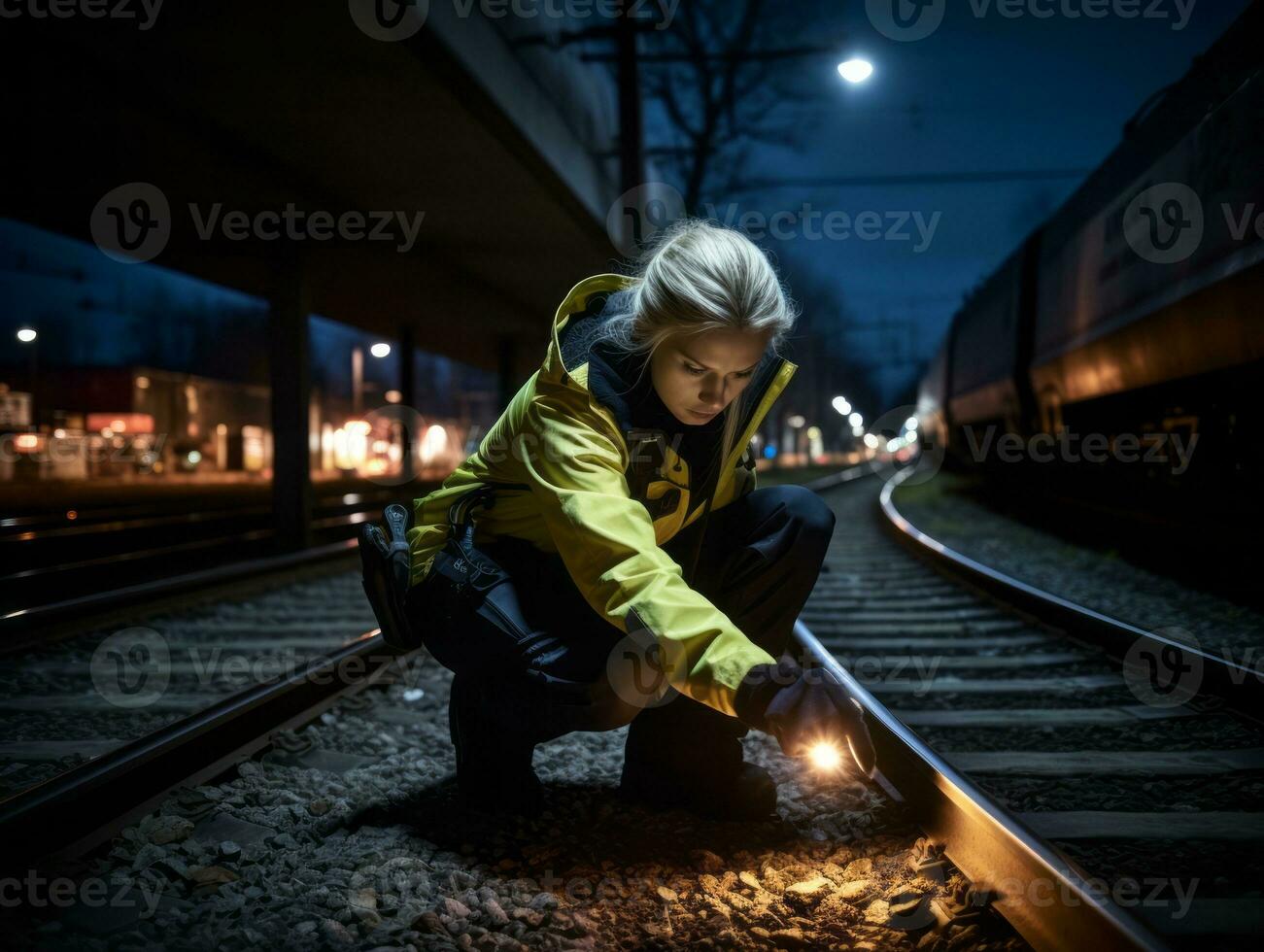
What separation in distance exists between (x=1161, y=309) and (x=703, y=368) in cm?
570

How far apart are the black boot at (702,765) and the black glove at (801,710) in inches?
35.0

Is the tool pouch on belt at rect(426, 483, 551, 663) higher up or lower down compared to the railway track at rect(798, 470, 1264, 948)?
higher up

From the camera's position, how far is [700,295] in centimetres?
186

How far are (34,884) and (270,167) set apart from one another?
784 centimetres

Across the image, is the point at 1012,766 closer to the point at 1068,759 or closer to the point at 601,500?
the point at 1068,759

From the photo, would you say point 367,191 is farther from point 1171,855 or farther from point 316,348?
point 316,348

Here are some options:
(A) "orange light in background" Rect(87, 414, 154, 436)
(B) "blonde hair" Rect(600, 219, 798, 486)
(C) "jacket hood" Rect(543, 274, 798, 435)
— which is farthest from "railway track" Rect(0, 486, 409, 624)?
(A) "orange light in background" Rect(87, 414, 154, 436)

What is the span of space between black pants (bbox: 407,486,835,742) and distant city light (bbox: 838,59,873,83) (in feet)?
29.7

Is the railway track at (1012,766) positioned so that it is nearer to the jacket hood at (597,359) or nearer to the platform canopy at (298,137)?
the jacket hood at (597,359)

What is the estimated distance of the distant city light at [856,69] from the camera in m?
10.1

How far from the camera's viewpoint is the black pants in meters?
2.10

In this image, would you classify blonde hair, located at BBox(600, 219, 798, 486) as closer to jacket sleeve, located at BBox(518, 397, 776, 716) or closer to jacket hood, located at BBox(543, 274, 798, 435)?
jacket hood, located at BBox(543, 274, 798, 435)

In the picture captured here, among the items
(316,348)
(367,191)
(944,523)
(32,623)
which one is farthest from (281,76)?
(316,348)

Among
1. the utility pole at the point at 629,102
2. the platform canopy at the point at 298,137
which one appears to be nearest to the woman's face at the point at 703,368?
the platform canopy at the point at 298,137
